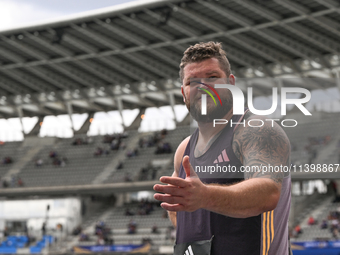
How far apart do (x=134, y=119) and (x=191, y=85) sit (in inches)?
1562

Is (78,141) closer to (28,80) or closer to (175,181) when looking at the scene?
(28,80)

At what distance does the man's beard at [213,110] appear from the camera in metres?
2.26

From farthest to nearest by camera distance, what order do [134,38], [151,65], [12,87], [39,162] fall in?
[12,87] < [39,162] < [151,65] < [134,38]

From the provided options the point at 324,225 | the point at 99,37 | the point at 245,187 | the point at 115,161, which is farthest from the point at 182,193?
the point at 115,161

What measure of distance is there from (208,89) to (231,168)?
0.34 m

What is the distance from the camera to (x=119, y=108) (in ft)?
134

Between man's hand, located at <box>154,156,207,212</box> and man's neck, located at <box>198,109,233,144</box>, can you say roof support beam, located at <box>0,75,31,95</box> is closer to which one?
man's neck, located at <box>198,109,233,144</box>

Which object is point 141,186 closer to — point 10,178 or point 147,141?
point 147,141

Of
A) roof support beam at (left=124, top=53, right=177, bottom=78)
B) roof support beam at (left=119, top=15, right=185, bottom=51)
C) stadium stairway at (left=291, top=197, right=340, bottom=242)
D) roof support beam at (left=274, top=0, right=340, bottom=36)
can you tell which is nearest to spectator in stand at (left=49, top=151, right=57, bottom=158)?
roof support beam at (left=124, top=53, right=177, bottom=78)

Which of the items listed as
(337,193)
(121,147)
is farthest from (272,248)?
(121,147)

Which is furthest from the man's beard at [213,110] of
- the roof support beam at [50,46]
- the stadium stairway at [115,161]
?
the stadium stairway at [115,161]

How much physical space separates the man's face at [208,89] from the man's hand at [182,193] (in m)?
0.43

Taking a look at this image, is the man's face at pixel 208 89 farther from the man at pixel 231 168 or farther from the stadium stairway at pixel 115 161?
the stadium stairway at pixel 115 161

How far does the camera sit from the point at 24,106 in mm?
44281
